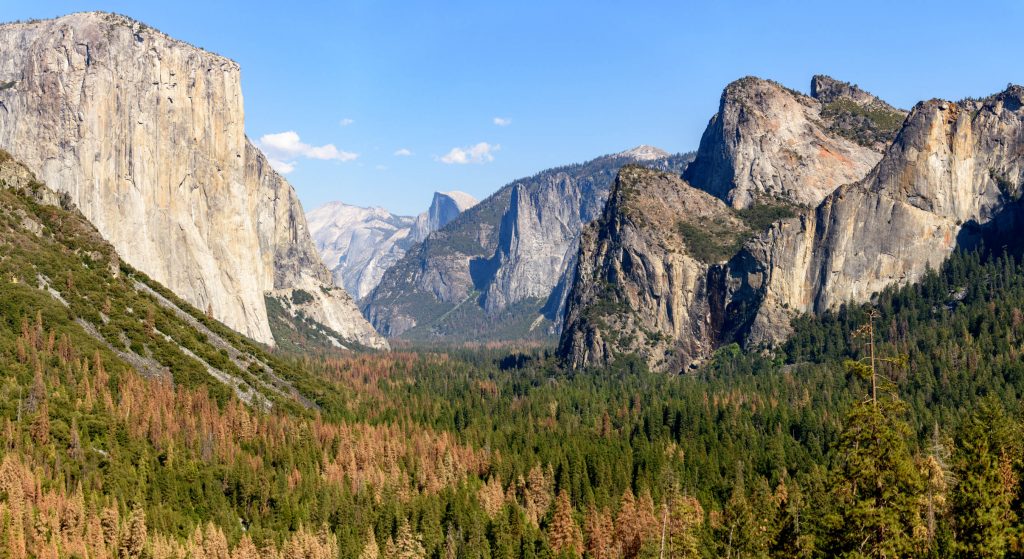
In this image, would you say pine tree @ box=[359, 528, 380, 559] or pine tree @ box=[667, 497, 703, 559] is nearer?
pine tree @ box=[667, 497, 703, 559]

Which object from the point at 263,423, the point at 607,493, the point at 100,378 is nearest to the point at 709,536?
the point at 607,493

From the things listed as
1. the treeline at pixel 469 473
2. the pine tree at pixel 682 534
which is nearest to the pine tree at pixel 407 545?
the treeline at pixel 469 473

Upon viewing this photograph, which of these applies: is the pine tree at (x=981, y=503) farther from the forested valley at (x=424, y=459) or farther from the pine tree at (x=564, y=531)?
the pine tree at (x=564, y=531)

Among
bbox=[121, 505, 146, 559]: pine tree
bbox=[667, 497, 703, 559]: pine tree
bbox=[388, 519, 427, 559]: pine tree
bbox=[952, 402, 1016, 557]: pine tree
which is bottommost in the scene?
bbox=[388, 519, 427, 559]: pine tree

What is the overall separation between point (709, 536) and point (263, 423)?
73114mm

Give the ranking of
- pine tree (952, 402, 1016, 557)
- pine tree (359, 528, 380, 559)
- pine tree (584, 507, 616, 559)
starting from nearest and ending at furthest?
pine tree (952, 402, 1016, 557), pine tree (359, 528, 380, 559), pine tree (584, 507, 616, 559)

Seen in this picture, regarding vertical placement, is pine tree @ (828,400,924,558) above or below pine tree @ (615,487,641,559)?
above

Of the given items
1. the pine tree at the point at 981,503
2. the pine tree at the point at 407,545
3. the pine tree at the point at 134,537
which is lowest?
the pine tree at the point at 407,545

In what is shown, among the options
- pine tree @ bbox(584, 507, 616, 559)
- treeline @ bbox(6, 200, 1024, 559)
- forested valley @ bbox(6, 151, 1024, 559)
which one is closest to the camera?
treeline @ bbox(6, 200, 1024, 559)

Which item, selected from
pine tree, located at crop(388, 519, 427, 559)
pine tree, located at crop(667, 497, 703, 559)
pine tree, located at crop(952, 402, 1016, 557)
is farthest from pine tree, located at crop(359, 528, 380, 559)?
pine tree, located at crop(952, 402, 1016, 557)

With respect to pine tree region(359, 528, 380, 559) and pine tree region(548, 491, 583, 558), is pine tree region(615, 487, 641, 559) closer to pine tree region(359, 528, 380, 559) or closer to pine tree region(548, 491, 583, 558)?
pine tree region(548, 491, 583, 558)

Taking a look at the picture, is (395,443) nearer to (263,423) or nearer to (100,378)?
(263,423)

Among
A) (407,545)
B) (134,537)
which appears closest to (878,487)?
(407,545)

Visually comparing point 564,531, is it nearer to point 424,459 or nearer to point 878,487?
point 424,459
